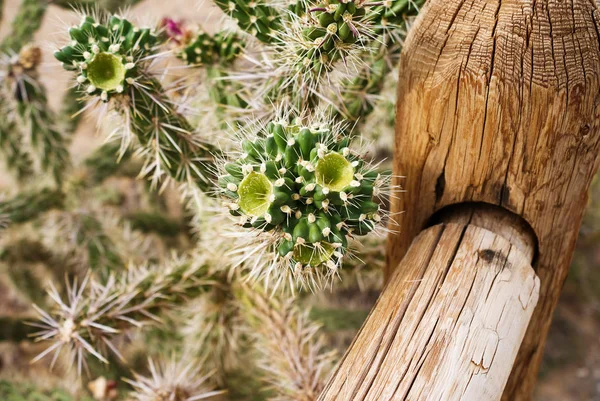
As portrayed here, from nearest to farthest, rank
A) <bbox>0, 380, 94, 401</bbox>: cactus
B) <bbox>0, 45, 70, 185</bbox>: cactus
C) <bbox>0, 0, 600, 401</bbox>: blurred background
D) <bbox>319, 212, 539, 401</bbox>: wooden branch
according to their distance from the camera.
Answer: <bbox>319, 212, 539, 401</bbox>: wooden branch
<bbox>0, 380, 94, 401</bbox>: cactus
<bbox>0, 45, 70, 185</bbox>: cactus
<bbox>0, 0, 600, 401</bbox>: blurred background

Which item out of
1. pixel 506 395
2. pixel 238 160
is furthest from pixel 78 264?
pixel 506 395

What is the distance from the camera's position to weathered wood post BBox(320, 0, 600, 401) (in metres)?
1.07

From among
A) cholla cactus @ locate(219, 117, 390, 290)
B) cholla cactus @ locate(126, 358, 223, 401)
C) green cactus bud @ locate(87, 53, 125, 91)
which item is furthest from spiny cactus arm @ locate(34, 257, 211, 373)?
cholla cactus @ locate(219, 117, 390, 290)

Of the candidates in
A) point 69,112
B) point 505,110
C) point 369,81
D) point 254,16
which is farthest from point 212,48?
point 69,112

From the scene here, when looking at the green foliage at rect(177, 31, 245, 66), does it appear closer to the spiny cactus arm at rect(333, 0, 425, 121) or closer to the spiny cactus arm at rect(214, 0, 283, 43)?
the spiny cactus arm at rect(214, 0, 283, 43)

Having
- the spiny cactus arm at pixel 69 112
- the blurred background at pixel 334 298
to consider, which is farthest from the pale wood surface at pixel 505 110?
the spiny cactus arm at pixel 69 112

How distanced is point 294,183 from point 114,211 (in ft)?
7.31

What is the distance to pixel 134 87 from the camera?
1.40 m

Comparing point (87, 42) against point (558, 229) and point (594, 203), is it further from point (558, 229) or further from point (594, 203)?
point (594, 203)

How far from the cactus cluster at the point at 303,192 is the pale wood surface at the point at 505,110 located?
0.25 metres

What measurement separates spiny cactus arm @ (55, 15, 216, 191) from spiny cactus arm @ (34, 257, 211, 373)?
1.34 feet

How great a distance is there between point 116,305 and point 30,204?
3.28 feet

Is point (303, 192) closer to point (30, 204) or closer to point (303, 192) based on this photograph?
point (303, 192)

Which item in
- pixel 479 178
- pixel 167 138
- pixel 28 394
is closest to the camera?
pixel 479 178
